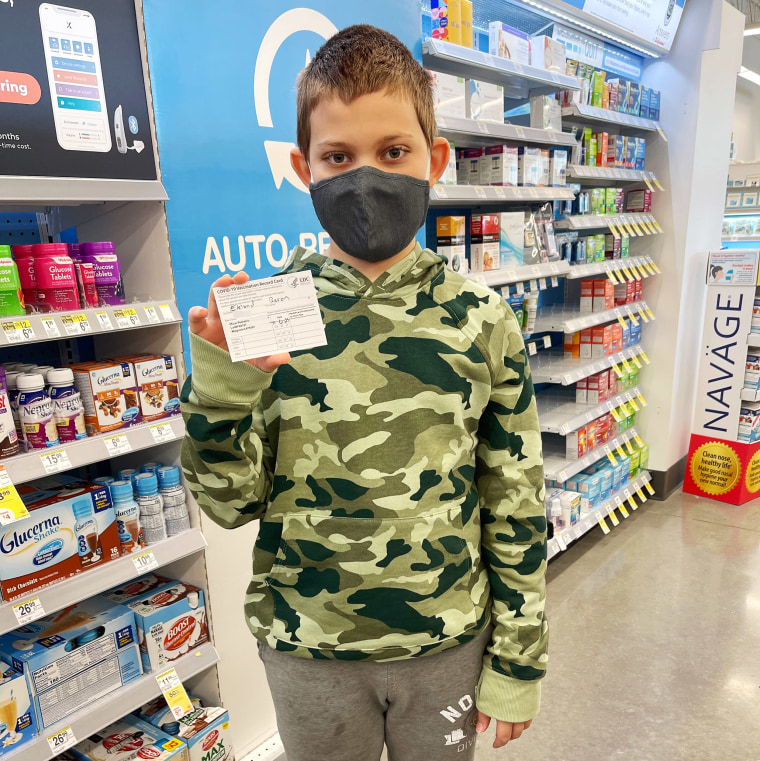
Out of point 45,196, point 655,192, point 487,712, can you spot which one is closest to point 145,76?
point 45,196

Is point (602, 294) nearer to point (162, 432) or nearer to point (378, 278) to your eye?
point (162, 432)

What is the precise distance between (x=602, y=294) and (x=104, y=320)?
323cm

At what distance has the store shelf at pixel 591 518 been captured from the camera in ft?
11.7

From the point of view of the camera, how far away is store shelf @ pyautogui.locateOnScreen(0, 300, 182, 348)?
152 centimetres

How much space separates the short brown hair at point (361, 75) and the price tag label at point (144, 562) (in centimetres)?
132

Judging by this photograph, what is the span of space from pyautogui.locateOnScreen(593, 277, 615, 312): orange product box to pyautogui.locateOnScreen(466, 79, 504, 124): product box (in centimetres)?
147

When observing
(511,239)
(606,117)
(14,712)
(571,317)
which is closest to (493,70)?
(511,239)

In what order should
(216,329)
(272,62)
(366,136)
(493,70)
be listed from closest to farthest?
(216,329) → (366,136) → (272,62) → (493,70)

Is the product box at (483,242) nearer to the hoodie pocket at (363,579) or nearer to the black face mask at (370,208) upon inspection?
the black face mask at (370,208)

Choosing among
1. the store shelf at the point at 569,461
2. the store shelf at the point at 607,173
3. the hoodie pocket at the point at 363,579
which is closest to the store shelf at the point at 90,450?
the hoodie pocket at the point at 363,579

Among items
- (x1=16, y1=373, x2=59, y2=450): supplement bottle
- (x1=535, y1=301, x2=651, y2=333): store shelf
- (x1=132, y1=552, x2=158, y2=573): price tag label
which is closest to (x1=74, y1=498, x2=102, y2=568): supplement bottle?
(x1=132, y1=552, x2=158, y2=573): price tag label

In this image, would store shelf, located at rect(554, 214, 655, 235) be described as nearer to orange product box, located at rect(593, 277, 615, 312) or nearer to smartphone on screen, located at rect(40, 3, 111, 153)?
orange product box, located at rect(593, 277, 615, 312)

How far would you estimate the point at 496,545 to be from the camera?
1.19 m

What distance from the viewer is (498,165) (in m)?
3.00
